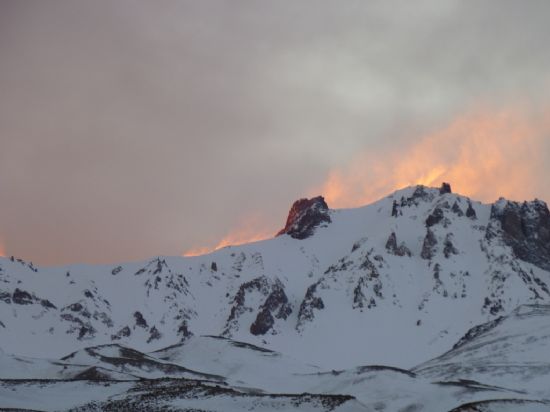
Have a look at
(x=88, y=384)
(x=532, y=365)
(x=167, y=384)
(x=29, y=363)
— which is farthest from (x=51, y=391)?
(x=532, y=365)

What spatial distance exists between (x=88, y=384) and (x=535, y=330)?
86.6 meters

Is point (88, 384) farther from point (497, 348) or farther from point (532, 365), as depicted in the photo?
point (497, 348)

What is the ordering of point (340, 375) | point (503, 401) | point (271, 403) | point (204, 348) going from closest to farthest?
1. point (271, 403)
2. point (503, 401)
3. point (340, 375)
4. point (204, 348)

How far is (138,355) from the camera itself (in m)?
139

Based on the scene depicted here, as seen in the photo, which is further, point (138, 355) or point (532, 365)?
point (138, 355)

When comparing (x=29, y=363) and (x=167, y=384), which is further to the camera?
(x=29, y=363)

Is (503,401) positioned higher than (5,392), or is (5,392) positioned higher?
(5,392)

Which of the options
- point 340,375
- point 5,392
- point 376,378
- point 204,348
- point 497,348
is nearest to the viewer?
point 5,392

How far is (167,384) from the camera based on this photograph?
82375mm

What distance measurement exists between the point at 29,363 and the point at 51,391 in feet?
130

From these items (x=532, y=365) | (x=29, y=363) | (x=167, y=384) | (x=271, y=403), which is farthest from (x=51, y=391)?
(x=532, y=365)

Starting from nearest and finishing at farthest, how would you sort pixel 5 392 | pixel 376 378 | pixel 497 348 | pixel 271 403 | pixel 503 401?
1. pixel 271 403
2. pixel 503 401
3. pixel 5 392
4. pixel 376 378
5. pixel 497 348

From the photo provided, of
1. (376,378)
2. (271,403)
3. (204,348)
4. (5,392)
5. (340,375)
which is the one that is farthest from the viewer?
(204,348)

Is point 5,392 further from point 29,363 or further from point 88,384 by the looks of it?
point 29,363
